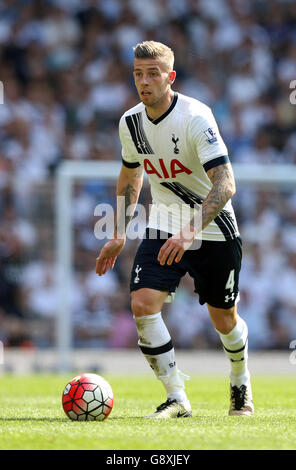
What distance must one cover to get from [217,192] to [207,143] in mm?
361

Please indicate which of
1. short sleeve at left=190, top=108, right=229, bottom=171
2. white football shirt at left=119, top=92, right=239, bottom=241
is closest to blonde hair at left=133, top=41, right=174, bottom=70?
white football shirt at left=119, top=92, right=239, bottom=241

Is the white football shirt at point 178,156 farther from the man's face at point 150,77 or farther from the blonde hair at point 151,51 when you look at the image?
the blonde hair at point 151,51

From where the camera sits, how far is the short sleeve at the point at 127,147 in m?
6.09

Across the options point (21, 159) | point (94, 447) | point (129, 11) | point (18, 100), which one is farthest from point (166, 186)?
point (129, 11)

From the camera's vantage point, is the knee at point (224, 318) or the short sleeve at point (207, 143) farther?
the knee at point (224, 318)

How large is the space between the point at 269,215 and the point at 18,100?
579 cm

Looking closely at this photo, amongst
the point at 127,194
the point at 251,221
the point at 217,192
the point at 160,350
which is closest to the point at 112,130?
the point at 251,221

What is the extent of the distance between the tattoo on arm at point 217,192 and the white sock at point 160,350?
82cm

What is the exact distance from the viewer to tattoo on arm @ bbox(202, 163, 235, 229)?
17.8 ft

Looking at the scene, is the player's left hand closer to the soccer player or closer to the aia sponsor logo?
the soccer player

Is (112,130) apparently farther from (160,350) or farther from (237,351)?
(160,350)

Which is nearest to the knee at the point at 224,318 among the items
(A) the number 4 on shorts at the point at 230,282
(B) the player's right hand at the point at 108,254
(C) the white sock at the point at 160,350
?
(A) the number 4 on shorts at the point at 230,282

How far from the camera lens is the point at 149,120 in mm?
5941

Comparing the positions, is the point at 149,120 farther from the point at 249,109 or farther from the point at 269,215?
the point at 249,109
